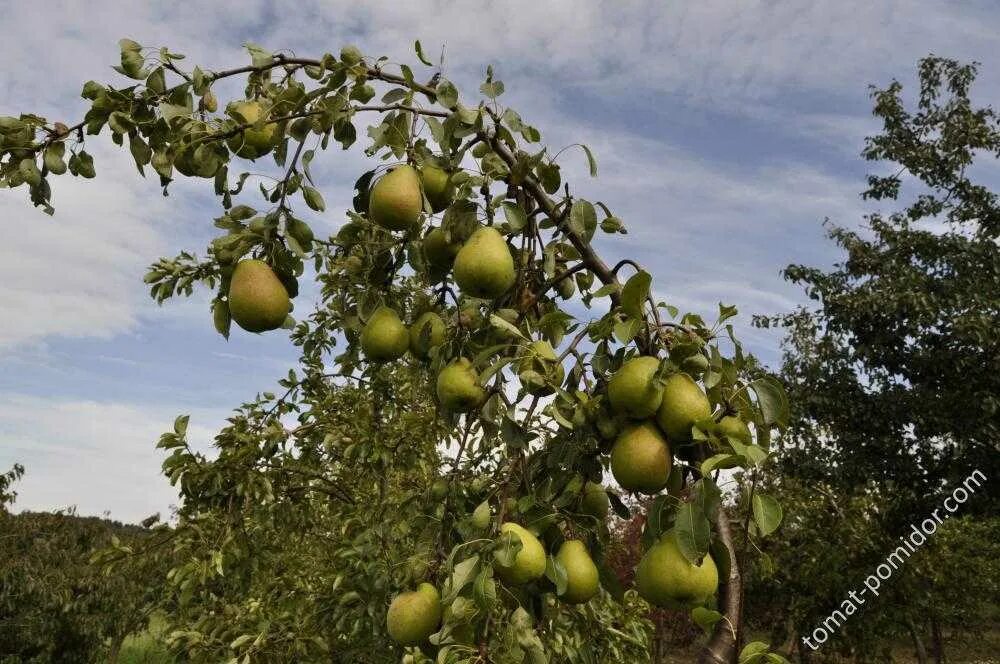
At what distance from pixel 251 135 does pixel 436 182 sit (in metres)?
0.52

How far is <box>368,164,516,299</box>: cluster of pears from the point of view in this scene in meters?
1.92

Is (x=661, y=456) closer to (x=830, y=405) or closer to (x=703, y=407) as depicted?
(x=703, y=407)

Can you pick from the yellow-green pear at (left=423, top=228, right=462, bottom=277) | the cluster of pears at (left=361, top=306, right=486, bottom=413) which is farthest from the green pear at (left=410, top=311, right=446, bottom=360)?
the yellow-green pear at (left=423, top=228, right=462, bottom=277)

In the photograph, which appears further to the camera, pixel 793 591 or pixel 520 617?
pixel 793 591

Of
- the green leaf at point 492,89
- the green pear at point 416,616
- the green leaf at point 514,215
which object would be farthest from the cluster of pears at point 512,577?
the green leaf at point 492,89

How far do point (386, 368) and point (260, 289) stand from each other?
334cm

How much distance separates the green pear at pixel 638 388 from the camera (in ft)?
5.61

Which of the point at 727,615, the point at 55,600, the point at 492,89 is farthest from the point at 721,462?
the point at 55,600

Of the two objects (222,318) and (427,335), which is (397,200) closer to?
(427,335)

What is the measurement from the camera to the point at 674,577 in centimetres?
165

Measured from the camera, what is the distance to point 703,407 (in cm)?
173

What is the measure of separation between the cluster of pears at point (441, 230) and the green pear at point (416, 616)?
2.48ft

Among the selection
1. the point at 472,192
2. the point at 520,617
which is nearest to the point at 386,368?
the point at 472,192

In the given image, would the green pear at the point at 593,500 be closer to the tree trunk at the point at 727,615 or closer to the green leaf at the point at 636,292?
the tree trunk at the point at 727,615
